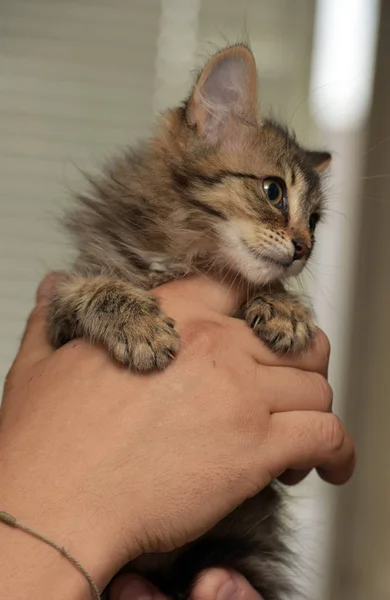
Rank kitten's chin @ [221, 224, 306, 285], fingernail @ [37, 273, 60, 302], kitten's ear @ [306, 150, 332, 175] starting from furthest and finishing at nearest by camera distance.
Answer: kitten's ear @ [306, 150, 332, 175] < fingernail @ [37, 273, 60, 302] < kitten's chin @ [221, 224, 306, 285]

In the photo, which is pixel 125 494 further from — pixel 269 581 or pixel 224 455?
pixel 269 581

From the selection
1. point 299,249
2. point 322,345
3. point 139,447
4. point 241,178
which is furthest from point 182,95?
point 139,447

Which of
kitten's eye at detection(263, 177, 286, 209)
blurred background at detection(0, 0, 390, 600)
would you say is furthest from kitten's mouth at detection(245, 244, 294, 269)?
blurred background at detection(0, 0, 390, 600)

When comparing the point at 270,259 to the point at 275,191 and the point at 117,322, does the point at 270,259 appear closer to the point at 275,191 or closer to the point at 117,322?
the point at 275,191

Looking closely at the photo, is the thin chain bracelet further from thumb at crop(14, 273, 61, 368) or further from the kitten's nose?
the kitten's nose

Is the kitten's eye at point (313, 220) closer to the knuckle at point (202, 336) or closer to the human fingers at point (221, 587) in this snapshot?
the knuckle at point (202, 336)

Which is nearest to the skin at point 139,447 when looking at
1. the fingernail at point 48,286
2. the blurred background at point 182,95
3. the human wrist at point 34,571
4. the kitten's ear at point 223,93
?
the human wrist at point 34,571
